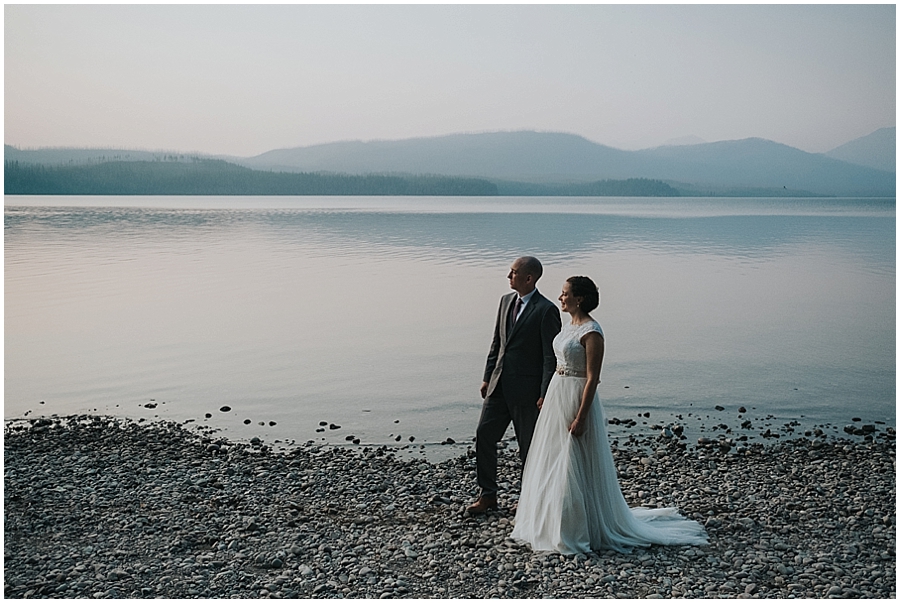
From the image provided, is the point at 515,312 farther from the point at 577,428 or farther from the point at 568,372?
the point at 577,428

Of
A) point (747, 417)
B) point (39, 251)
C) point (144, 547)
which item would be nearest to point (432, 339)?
point (747, 417)

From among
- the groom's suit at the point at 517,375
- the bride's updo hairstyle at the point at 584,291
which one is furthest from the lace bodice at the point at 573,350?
the groom's suit at the point at 517,375

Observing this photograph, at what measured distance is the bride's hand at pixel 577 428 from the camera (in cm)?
722

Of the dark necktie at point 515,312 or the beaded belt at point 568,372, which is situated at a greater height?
the dark necktie at point 515,312

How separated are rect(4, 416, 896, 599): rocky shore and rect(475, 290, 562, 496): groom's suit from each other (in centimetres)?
71

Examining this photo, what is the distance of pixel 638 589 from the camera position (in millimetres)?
6578

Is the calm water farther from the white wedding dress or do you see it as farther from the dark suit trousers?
the white wedding dress

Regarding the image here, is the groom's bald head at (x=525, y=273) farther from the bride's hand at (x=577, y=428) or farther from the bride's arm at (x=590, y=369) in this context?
the bride's hand at (x=577, y=428)

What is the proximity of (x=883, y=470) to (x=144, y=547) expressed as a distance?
814cm

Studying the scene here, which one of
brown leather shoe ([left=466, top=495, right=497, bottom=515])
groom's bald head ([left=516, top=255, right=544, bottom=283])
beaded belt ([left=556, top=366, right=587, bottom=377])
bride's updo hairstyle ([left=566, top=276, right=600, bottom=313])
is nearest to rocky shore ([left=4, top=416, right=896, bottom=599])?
brown leather shoe ([left=466, top=495, right=497, bottom=515])

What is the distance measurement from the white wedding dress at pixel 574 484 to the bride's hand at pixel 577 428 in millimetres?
48

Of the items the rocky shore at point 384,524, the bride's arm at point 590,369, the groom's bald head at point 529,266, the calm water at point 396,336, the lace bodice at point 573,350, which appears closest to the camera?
the rocky shore at point 384,524

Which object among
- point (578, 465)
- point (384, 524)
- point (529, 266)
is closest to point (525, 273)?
point (529, 266)

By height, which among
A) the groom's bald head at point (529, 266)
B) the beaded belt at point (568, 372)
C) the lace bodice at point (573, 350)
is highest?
the groom's bald head at point (529, 266)
